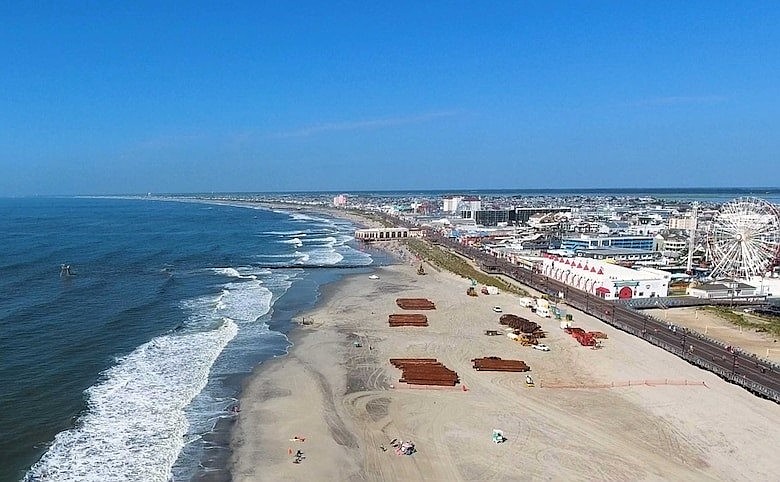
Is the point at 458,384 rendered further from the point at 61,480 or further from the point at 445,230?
the point at 445,230

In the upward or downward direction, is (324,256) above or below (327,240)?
above

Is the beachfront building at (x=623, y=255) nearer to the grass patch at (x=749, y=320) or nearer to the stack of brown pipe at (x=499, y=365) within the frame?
the grass patch at (x=749, y=320)

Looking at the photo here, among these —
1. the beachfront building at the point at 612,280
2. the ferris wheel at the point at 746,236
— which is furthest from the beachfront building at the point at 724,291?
the beachfront building at the point at 612,280

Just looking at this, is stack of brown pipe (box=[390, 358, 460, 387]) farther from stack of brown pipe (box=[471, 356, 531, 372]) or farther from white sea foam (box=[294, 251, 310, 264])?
white sea foam (box=[294, 251, 310, 264])

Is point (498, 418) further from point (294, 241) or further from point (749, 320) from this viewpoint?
point (294, 241)

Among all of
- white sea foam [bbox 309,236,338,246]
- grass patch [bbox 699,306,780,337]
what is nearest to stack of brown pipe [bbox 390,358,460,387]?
grass patch [bbox 699,306,780,337]

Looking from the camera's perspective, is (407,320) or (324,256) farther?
(324,256)

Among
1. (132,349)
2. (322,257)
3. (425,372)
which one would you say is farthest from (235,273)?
(425,372)

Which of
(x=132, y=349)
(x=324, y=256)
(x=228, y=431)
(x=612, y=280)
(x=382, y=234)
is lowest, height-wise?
(x=228, y=431)
